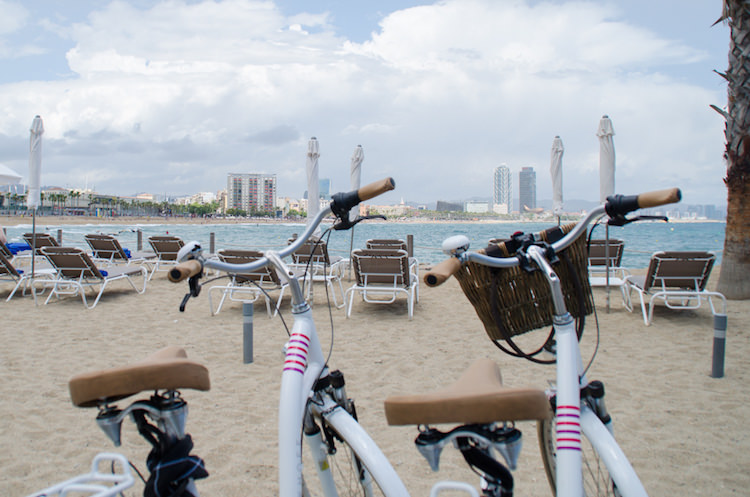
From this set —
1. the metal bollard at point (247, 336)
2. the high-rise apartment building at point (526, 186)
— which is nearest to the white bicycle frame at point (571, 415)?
the metal bollard at point (247, 336)

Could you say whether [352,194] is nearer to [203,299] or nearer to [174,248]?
[203,299]

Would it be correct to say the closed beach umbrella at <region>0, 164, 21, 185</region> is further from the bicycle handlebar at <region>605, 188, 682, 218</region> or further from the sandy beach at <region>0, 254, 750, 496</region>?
the bicycle handlebar at <region>605, 188, 682, 218</region>

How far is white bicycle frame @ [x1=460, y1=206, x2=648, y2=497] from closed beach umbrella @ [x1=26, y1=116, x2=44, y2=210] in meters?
9.15

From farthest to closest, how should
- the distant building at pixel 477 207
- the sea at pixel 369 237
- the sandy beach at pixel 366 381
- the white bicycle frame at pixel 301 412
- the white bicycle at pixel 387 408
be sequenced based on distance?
the distant building at pixel 477 207, the sea at pixel 369 237, the sandy beach at pixel 366 381, the white bicycle frame at pixel 301 412, the white bicycle at pixel 387 408

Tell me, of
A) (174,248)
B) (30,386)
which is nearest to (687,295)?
(30,386)

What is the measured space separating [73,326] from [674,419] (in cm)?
586

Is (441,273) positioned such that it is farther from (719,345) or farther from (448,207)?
(448,207)

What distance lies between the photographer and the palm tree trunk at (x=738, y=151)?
6745 mm

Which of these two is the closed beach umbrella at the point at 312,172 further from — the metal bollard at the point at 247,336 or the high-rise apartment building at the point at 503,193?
the high-rise apartment building at the point at 503,193

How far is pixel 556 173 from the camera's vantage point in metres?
8.36

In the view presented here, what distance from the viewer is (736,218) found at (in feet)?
22.6

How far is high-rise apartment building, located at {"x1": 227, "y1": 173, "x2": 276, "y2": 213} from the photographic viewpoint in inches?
6422

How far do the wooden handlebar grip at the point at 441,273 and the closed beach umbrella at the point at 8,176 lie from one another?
1149 cm

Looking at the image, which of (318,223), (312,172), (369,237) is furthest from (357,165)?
(369,237)
